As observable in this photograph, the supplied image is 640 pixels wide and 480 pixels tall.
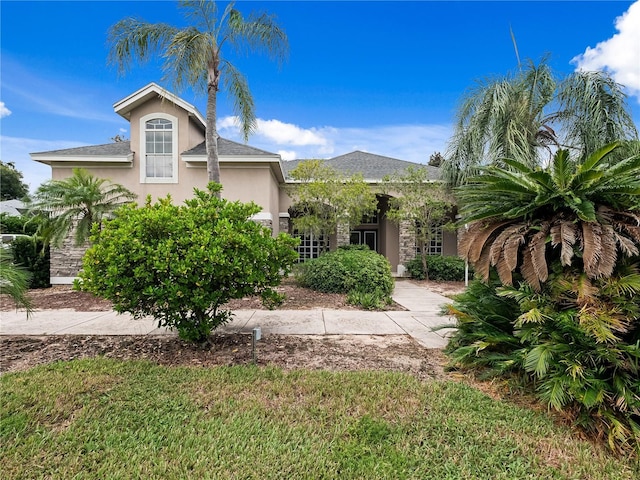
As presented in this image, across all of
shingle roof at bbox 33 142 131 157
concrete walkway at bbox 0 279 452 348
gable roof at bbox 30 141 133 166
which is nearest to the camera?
concrete walkway at bbox 0 279 452 348

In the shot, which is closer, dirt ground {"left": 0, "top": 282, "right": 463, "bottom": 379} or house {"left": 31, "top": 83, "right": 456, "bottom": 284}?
dirt ground {"left": 0, "top": 282, "right": 463, "bottom": 379}

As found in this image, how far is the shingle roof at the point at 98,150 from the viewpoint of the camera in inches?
479

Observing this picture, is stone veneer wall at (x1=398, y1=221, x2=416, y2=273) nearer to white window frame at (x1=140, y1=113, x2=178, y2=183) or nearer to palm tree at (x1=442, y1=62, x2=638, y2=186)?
palm tree at (x1=442, y1=62, x2=638, y2=186)

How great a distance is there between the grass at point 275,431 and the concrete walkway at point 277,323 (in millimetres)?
2118

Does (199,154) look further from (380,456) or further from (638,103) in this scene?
(638,103)

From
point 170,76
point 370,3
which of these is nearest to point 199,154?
point 170,76

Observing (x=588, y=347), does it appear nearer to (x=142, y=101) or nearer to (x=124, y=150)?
(x=142, y=101)

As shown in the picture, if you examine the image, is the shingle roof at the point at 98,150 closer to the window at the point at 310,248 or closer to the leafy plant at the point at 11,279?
the window at the point at 310,248

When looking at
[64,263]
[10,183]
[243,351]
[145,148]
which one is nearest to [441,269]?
[243,351]

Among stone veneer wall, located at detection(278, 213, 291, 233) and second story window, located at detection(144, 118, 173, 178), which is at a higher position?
second story window, located at detection(144, 118, 173, 178)

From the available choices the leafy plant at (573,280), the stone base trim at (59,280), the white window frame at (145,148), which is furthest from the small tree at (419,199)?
the stone base trim at (59,280)

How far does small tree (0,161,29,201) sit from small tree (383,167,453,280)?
3830cm

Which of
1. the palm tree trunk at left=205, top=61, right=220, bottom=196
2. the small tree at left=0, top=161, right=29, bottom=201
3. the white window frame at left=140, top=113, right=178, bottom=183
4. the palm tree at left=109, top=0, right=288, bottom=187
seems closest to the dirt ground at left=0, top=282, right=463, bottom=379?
the palm tree trunk at left=205, top=61, right=220, bottom=196

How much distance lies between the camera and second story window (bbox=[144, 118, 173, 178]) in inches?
503
